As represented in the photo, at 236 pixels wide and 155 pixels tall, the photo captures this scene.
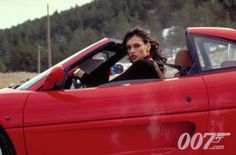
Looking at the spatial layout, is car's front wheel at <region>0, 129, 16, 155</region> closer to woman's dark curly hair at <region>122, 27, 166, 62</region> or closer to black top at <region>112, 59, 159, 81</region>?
black top at <region>112, 59, 159, 81</region>

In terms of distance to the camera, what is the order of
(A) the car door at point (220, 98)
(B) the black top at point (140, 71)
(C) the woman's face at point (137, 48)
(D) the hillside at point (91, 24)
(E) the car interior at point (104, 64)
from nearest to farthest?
(A) the car door at point (220, 98), (B) the black top at point (140, 71), (E) the car interior at point (104, 64), (C) the woman's face at point (137, 48), (D) the hillside at point (91, 24)

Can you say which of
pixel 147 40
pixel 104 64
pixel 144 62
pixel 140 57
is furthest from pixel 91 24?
pixel 144 62

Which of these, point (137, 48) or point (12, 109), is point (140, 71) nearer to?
point (137, 48)

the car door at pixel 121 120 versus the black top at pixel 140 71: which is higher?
the black top at pixel 140 71

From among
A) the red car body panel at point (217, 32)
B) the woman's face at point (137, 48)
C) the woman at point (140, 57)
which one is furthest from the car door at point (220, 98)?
the woman's face at point (137, 48)

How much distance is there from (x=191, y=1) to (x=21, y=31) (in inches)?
1947

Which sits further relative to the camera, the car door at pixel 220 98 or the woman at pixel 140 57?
the woman at pixel 140 57

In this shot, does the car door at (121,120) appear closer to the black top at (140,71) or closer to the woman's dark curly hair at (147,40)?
the black top at (140,71)

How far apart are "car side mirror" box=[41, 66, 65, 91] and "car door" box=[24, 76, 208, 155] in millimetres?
147

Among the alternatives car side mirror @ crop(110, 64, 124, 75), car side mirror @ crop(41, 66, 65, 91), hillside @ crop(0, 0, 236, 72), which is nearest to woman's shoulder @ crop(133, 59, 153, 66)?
car side mirror @ crop(41, 66, 65, 91)

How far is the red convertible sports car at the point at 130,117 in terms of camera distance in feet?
10.4

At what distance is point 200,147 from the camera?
3172 millimetres

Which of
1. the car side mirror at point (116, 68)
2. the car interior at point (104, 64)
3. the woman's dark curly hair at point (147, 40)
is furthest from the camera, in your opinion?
the car side mirror at point (116, 68)

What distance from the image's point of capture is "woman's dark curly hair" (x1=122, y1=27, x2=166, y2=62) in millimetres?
3848
